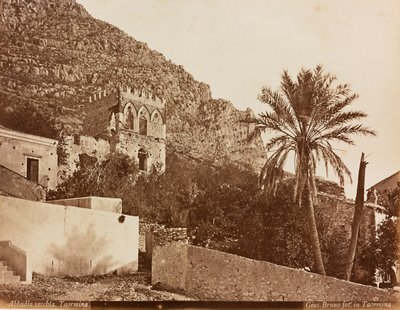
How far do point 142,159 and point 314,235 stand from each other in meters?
2.28

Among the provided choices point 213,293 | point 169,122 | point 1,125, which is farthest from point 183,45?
point 213,293

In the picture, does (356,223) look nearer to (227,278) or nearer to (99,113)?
(227,278)

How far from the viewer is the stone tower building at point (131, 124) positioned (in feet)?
22.4

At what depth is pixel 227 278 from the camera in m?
6.75

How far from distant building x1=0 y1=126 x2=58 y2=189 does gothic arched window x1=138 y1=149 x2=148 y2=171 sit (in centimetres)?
93

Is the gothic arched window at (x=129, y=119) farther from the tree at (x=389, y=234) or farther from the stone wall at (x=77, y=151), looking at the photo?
the tree at (x=389, y=234)

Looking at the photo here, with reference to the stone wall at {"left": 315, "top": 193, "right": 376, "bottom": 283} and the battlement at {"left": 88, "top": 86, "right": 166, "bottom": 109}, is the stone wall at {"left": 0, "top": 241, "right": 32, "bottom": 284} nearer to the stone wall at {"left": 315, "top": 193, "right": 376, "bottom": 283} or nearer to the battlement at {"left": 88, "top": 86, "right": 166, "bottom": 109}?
the battlement at {"left": 88, "top": 86, "right": 166, "bottom": 109}

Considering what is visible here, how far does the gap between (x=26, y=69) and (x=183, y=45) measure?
5.91 feet

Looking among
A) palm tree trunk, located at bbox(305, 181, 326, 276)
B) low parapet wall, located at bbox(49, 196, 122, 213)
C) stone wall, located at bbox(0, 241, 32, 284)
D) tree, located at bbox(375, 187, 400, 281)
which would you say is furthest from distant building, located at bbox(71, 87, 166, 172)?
tree, located at bbox(375, 187, 400, 281)

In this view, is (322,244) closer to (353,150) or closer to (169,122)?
(353,150)

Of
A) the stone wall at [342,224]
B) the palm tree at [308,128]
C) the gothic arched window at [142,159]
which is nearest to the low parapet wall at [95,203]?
the gothic arched window at [142,159]

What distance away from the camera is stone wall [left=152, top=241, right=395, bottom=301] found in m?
6.71

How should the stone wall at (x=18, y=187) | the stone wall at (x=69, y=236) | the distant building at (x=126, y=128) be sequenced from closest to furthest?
the stone wall at (x=69, y=236), the stone wall at (x=18, y=187), the distant building at (x=126, y=128)

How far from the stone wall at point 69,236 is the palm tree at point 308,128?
1.82 m
